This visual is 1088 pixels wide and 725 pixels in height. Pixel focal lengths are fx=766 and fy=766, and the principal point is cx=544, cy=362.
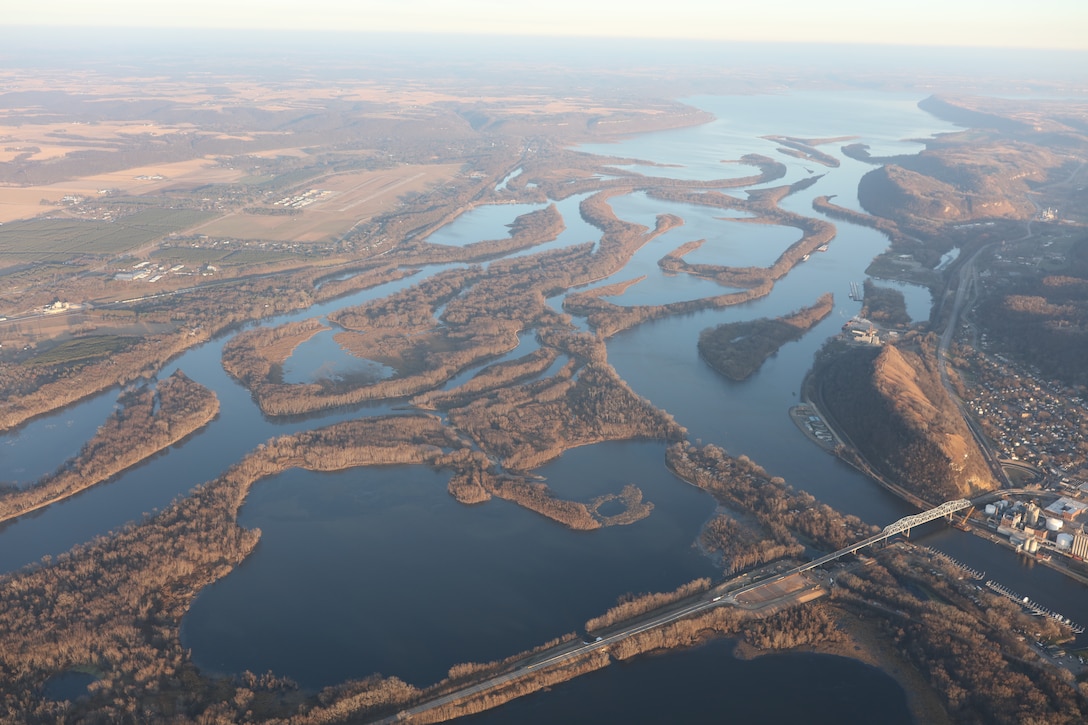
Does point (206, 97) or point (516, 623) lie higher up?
point (206, 97)

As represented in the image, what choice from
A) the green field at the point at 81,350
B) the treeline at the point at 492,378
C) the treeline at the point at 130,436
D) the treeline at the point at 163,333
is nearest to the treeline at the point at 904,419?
the treeline at the point at 492,378

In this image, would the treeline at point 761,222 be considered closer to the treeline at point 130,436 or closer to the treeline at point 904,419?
the treeline at point 904,419

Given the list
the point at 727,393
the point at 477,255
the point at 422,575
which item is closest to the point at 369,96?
the point at 477,255

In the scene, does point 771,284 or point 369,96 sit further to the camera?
point 369,96

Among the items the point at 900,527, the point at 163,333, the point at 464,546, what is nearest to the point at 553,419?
the point at 464,546

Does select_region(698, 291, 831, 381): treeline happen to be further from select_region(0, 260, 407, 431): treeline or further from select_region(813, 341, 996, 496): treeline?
select_region(0, 260, 407, 431): treeline

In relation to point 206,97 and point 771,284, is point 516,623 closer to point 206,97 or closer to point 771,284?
point 771,284

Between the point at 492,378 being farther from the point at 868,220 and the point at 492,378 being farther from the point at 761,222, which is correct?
the point at 868,220
